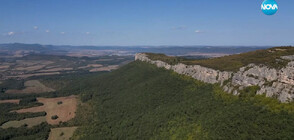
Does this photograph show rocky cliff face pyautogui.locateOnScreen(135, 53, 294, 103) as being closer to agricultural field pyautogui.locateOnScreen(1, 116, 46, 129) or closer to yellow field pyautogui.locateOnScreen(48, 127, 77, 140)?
yellow field pyautogui.locateOnScreen(48, 127, 77, 140)

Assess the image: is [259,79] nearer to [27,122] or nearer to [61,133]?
[61,133]

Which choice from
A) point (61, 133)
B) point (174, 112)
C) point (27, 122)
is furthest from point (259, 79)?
point (27, 122)

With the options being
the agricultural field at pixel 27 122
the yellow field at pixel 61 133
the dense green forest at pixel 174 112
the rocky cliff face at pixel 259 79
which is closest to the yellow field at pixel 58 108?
the agricultural field at pixel 27 122

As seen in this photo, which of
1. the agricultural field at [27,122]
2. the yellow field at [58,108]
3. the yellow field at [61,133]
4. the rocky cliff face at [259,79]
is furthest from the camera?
the yellow field at [58,108]

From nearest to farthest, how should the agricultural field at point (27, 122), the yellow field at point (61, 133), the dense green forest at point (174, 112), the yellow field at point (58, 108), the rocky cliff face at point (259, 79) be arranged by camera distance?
the dense green forest at point (174, 112) → the rocky cliff face at point (259, 79) → the yellow field at point (61, 133) → the agricultural field at point (27, 122) → the yellow field at point (58, 108)

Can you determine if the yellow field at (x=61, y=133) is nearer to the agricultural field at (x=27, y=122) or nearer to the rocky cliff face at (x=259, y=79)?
the agricultural field at (x=27, y=122)
